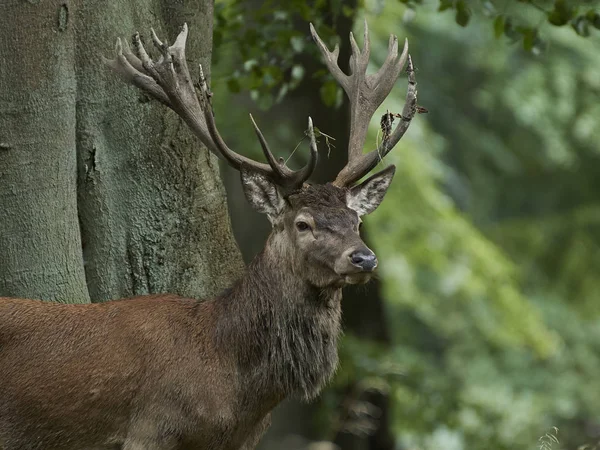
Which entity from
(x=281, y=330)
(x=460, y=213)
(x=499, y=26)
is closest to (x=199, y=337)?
(x=281, y=330)

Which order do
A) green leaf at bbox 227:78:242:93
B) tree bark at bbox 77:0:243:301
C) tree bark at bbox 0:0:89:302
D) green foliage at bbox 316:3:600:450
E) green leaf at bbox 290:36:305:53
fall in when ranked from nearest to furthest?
tree bark at bbox 0:0:89:302 < tree bark at bbox 77:0:243:301 < green leaf at bbox 290:36:305:53 < green leaf at bbox 227:78:242:93 < green foliage at bbox 316:3:600:450

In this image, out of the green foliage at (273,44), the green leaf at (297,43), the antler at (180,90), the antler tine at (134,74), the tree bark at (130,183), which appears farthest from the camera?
the green foliage at (273,44)

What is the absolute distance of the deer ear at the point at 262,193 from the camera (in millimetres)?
5500

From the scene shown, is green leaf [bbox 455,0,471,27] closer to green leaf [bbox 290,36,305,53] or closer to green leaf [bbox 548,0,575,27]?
green leaf [bbox 548,0,575,27]

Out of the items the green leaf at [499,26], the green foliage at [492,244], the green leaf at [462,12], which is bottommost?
the green foliage at [492,244]

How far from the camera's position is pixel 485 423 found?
36.4ft

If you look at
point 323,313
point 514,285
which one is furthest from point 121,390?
point 514,285

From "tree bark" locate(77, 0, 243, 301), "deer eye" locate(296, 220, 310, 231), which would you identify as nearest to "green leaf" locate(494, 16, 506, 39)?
"tree bark" locate(77, 0, 243, 301)

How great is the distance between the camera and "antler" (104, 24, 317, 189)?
18.0 feet

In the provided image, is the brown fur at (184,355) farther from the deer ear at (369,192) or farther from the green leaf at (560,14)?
the green leaf at (560,14)

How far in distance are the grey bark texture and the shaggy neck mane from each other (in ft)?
2.47

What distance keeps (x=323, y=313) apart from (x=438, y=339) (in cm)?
1426

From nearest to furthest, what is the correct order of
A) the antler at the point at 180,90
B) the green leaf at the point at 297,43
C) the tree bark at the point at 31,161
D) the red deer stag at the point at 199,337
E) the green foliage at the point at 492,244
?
the red deer stag at the point at 199,337 → the antler at the point at 180,90 → the tree bark at the point at 31,161 → the green leaf at the point at 297,43 → the green foliage at the point at 492,244


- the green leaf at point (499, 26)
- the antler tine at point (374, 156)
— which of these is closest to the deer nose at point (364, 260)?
the antler tine at point (374, 156)
